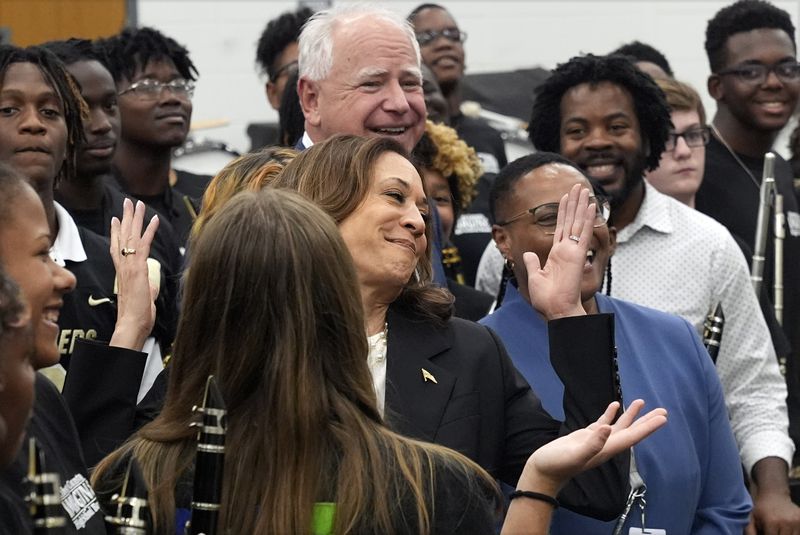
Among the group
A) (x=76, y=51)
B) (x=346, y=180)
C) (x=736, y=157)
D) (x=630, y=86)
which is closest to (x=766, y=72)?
(x=736, y=157)

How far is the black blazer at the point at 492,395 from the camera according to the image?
332cm

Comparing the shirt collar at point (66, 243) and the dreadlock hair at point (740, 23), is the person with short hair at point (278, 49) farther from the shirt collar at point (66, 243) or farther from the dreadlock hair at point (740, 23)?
the shirt collar at point (66, 243)

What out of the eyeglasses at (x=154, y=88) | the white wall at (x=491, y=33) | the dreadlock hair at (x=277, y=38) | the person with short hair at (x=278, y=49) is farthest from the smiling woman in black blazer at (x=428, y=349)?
the white wall at (x=491, y=33)

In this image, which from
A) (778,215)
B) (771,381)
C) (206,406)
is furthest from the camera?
(778,215)

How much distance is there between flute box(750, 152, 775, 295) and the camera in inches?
213

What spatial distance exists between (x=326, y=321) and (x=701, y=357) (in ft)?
5.51

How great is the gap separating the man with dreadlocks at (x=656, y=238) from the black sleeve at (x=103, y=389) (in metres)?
1.88

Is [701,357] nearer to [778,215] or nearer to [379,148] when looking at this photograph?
[379,148]

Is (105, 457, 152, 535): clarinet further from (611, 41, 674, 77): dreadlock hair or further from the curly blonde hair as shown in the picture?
(611, 41, 674, 77): dreadlock hair

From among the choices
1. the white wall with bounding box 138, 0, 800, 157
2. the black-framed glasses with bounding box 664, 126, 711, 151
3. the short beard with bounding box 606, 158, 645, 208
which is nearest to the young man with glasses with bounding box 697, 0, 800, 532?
the black-framed glasses with bounding box 664, 126, 711, 151

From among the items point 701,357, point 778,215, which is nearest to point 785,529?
point 701,357

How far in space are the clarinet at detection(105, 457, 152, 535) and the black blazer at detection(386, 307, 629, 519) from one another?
878 millimetres

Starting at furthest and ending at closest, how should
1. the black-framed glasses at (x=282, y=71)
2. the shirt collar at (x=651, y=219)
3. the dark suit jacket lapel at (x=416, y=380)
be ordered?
the black-framed glasses at (x=282, y=71) < the shirt collar at (x=651, y=219) < the dark suit jacket lapel at (x=416, y=380)

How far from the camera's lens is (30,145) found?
4.40 metres
